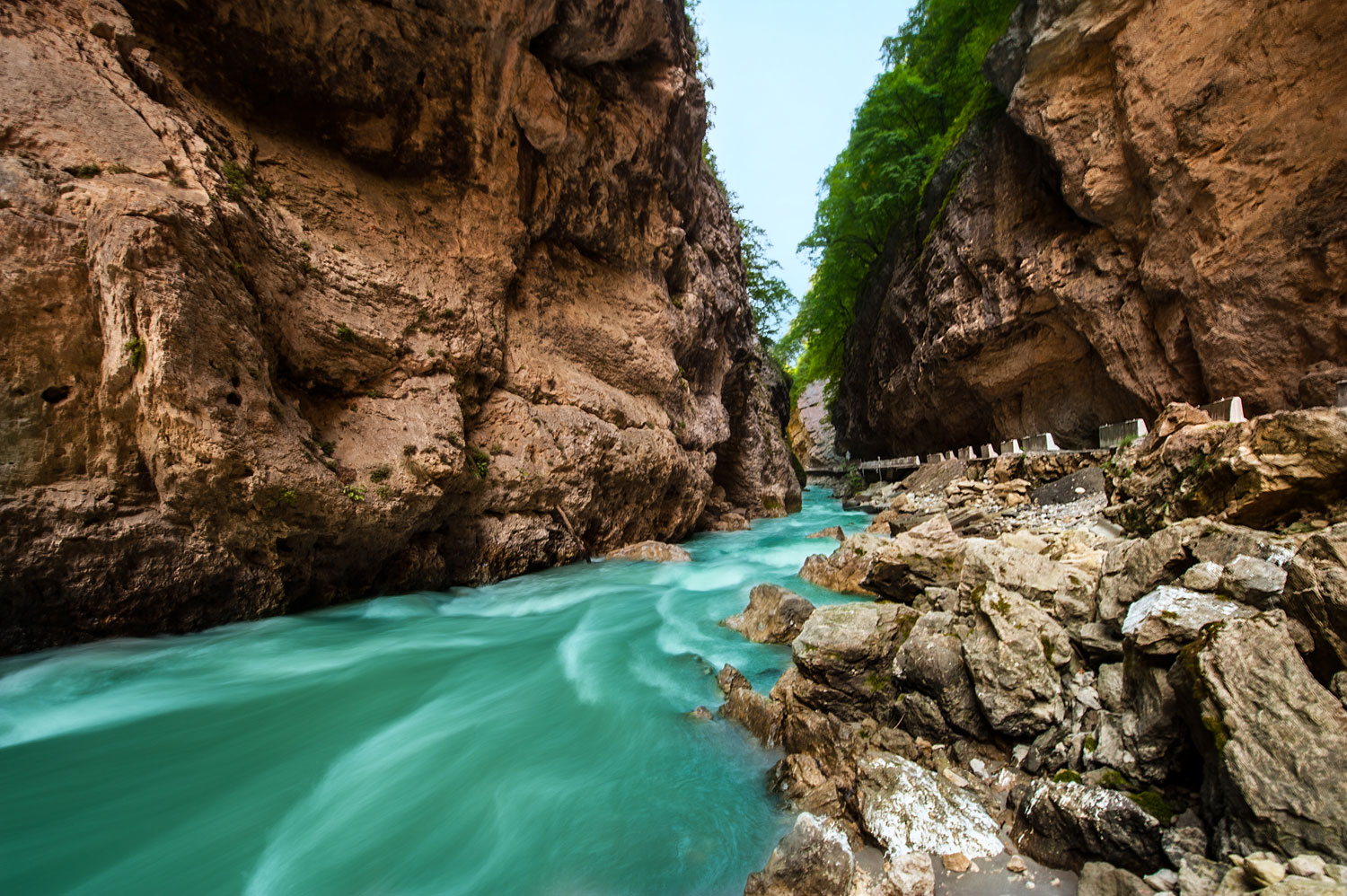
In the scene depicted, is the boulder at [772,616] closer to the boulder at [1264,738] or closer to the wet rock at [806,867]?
the wet rock at [806,867]

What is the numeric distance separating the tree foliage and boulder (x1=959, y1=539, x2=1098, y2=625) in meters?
15.6

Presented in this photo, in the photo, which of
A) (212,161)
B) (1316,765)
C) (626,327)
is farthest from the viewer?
(626,327)

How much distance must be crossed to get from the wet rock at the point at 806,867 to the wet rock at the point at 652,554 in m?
7.34

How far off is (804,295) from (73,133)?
86.8ft

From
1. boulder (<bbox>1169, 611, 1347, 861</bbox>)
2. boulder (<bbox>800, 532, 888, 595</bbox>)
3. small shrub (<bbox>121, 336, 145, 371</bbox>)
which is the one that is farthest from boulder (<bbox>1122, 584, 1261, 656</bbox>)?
small shrub (<bbox>121, 336, 145, 371</bbox>)

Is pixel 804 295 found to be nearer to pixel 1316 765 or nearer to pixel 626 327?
pixel 626 327

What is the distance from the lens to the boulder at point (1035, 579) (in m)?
3.37

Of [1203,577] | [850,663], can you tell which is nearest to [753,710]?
[850,663]

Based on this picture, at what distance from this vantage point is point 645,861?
2.63 meters

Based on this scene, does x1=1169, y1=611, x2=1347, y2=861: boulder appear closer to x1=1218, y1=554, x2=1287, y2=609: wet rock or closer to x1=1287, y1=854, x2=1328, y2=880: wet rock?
x1=1287, y1=854, x2=1328, y2=880: wet rock

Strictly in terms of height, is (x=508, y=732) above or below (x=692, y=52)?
below

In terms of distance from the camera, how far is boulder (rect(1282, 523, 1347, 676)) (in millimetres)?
1935

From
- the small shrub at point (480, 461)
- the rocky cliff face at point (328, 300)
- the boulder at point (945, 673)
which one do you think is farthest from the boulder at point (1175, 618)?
the small shrub at point (480, 461)

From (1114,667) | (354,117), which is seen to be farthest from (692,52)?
(1114,667)
